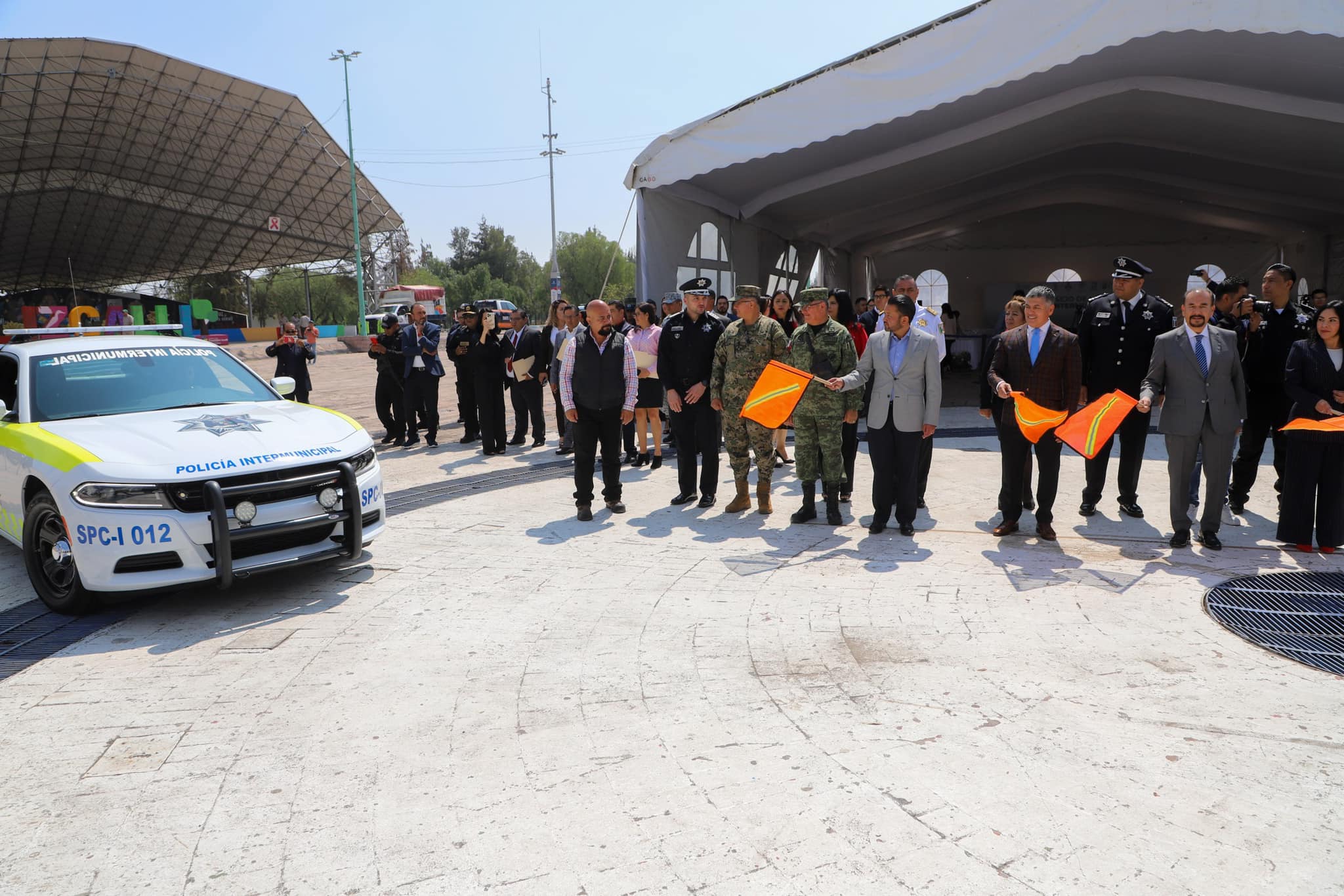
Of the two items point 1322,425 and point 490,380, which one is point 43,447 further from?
point 1322,425

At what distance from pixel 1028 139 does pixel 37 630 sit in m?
15.6

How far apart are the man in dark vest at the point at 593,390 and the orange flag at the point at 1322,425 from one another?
483 centimetres

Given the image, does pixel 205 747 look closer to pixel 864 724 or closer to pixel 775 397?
pixel 864 724

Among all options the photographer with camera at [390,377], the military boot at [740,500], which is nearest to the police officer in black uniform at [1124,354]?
the military boot at [740,500]

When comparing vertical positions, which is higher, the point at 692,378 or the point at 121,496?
the point at 692,378

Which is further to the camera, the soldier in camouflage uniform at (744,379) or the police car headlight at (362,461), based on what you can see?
the soldier in camouflage uniform at (744,379)

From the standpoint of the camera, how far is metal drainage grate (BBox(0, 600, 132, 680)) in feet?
14.5

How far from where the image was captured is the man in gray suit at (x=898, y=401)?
6492mm

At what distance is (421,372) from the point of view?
11.1 meters

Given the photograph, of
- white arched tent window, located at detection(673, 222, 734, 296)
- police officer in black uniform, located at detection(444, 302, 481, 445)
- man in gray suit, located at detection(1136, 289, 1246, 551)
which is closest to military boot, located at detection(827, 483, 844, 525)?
man in gray suit, located at detection(1136, 289, 1246, 551)

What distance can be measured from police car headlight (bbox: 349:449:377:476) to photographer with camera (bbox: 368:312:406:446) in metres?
5.71

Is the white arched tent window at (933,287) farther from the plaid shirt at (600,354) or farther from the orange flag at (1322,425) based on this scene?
the orange flag at (1322,425)

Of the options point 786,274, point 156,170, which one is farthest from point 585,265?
point 786,274

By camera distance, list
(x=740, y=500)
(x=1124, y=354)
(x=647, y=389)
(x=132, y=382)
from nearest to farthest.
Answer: (x=132, y=382)
(x=1124, y=354)
(x=740, y=500)
(x=647, y=389)
